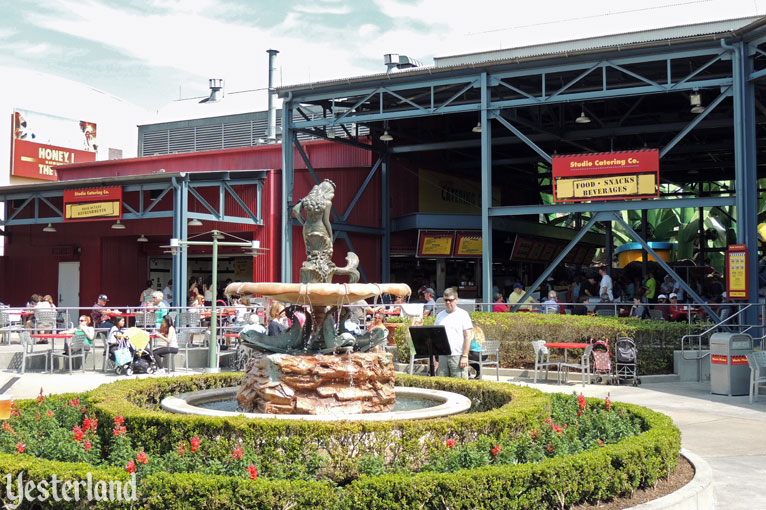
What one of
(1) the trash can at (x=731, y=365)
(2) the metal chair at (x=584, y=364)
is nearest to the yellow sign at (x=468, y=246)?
(2) the metal chair at (x=584, y=364)

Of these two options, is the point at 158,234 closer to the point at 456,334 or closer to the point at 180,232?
the point at 180,232

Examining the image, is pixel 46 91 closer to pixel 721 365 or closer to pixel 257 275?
pixel 257 275

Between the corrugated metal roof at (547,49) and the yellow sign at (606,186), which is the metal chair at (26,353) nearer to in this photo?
the corrugated metal roof at (547,49)

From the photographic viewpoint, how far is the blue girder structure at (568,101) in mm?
19297

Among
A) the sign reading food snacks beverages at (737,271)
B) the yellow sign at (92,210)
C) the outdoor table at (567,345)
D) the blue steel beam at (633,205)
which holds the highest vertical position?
the yellow sign at (92,210)

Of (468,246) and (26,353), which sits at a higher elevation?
(468,246)

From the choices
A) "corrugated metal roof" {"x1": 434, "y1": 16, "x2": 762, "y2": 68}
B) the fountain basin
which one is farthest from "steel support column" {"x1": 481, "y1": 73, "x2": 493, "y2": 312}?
the fountain basin

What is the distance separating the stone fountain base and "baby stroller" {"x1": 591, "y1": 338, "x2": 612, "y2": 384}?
8220mm

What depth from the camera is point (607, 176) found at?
21094 millimetres

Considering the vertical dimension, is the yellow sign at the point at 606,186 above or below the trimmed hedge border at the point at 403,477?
above

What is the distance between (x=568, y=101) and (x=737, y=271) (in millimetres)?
6650

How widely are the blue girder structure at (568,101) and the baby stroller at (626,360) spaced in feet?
16.1

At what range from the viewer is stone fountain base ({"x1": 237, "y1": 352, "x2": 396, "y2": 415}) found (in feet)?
27.8

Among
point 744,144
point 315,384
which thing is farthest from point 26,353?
point 744,144
